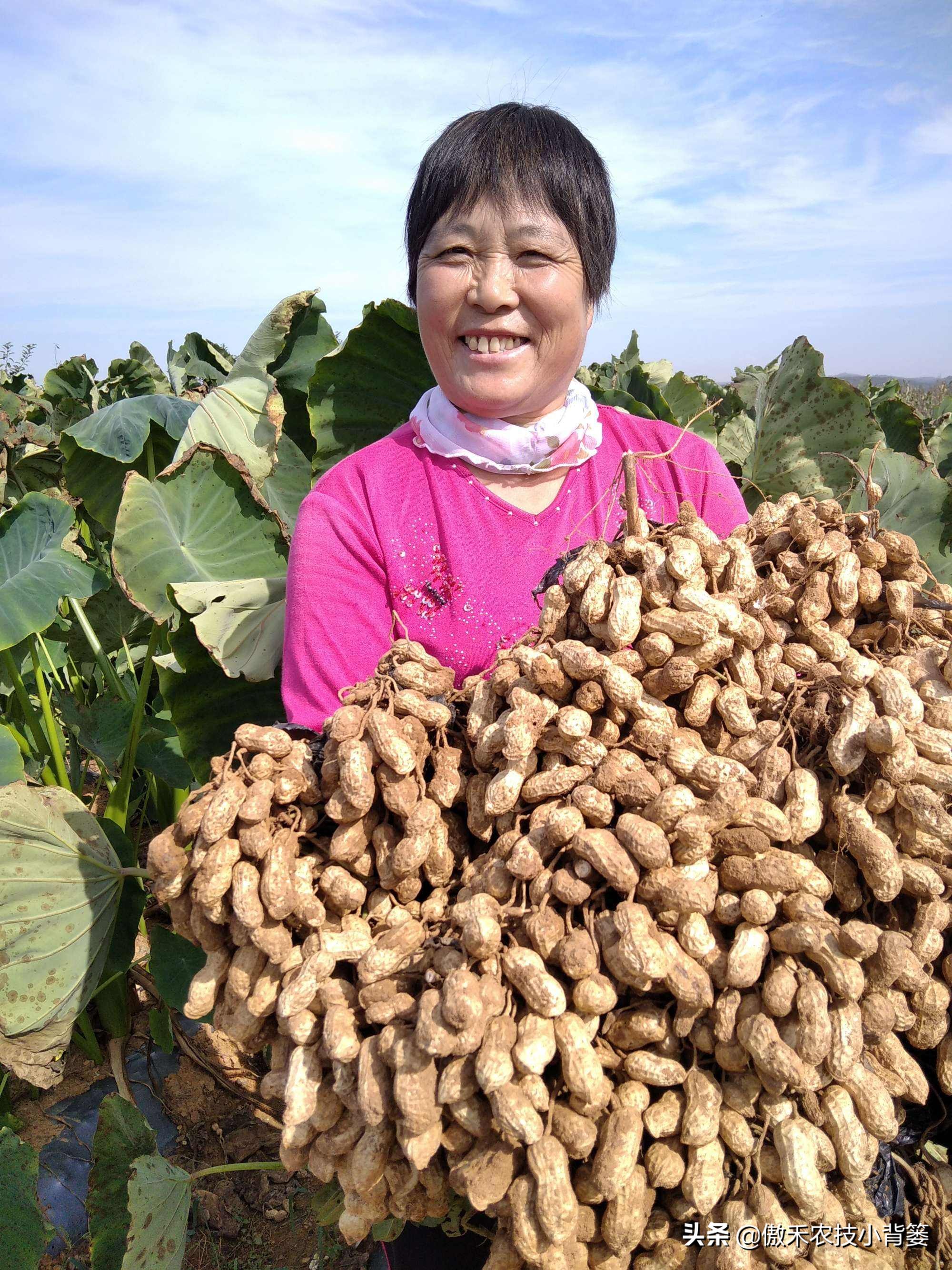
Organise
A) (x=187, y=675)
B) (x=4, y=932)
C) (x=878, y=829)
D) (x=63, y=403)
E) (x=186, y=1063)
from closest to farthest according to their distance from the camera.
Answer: (x=878, y=829)
(x=4, y=932)
(x=187, y=675)
(x=186, y=1063)
(x=63, y=403)

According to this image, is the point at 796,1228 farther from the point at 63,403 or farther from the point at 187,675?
the point at 63,403

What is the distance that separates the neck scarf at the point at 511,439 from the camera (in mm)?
1782

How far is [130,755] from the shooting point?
8.84 feet

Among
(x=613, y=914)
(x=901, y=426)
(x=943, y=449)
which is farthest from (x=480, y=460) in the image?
(x=943, y=449)

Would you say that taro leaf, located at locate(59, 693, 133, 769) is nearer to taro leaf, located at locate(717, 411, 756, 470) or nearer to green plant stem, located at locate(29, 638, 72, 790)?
green plant stem, located at locate(29, 638, 72, 790)

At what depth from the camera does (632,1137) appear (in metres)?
0.84

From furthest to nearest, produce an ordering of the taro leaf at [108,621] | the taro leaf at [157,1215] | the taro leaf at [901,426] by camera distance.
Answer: the taro leaf at [901,426]
the taro leaf at [108,621]
the taro leaf at [157,1215]

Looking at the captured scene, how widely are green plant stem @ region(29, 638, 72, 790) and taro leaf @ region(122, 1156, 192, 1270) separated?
5.29 ft

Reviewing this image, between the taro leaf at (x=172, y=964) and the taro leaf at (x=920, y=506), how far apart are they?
2.04 meters

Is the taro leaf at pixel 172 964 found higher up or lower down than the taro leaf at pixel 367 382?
lower down

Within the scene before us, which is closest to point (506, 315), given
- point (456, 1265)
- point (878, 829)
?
point (878, 829)

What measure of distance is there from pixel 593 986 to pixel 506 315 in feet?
4.08

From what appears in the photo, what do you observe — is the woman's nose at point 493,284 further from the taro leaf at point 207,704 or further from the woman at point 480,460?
the taro leaf at point 207,704

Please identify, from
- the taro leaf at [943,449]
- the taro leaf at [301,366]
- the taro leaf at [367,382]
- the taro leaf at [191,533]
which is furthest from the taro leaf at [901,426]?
the taro leaf at [191,533]
